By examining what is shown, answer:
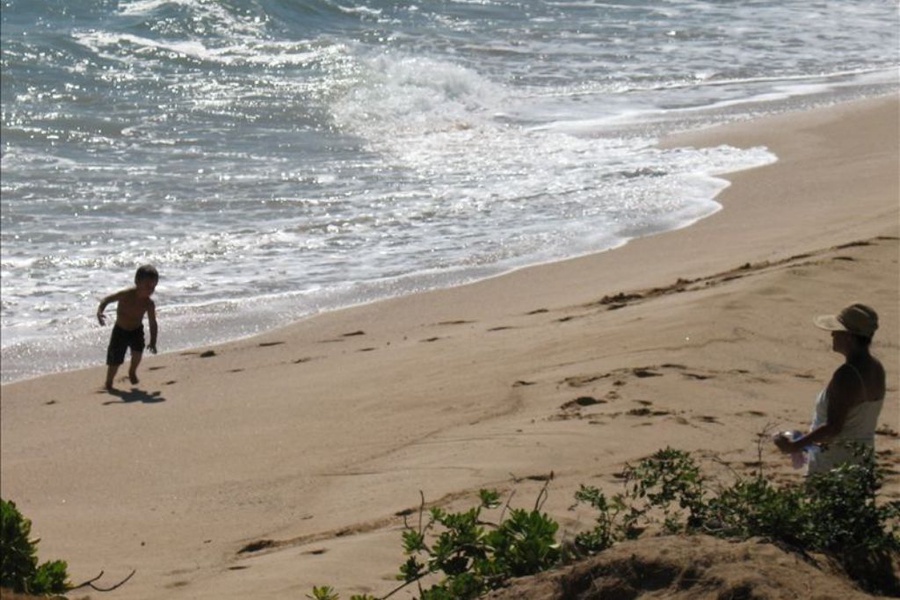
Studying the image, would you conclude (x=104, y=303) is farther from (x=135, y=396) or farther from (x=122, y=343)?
(x=135, y=396)

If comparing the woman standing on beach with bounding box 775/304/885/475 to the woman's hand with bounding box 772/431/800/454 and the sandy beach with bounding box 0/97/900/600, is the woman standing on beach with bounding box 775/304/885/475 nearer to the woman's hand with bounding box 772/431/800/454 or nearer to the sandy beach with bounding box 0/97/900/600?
the woman's hand with bounding box 772/431/800/454

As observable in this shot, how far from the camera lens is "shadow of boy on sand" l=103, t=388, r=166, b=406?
9.43m

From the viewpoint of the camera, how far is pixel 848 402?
5.42m

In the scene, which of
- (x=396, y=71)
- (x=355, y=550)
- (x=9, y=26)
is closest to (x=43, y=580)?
(x=355, y=550)

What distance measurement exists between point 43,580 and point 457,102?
1699cm

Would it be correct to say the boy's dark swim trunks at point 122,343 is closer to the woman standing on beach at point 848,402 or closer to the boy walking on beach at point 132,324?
the boy walking on beach at point 132,324

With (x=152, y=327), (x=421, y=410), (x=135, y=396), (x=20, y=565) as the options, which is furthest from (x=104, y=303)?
(x=20, y=565)

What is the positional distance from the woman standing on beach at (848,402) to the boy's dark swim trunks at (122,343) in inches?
219

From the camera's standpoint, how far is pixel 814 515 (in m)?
4.39

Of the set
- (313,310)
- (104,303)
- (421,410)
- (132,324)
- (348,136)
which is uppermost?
(348,136)

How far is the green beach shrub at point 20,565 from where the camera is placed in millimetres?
4883

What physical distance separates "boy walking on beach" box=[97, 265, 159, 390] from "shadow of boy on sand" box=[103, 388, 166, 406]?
11 cm

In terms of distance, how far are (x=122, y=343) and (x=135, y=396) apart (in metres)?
0.50

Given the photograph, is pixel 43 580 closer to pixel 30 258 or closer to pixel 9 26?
pixel 30 258
